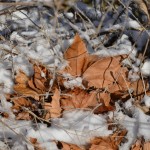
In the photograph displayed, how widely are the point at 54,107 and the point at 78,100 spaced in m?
0.11

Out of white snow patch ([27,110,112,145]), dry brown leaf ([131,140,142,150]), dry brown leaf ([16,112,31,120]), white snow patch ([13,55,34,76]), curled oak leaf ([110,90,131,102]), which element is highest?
white snow patch ([13,55,34,76])

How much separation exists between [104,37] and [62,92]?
45 centimetres

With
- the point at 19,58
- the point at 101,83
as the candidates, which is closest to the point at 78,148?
the point at 101,83

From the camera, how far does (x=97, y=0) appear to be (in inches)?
82.9

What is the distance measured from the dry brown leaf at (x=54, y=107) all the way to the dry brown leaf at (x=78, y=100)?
31mm

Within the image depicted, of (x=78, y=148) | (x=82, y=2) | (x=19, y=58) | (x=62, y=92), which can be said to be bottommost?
(x=78, y=148)

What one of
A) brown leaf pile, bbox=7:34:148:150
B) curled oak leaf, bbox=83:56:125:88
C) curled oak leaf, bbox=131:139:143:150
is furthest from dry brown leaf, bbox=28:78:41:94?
curled oak leaf, bbox=131:139:143:150

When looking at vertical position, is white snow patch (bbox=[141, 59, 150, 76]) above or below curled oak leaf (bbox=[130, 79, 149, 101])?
above

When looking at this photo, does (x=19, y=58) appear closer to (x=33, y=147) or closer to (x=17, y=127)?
(x=17, y=127)

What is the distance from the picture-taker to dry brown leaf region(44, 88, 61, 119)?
4.76 ft

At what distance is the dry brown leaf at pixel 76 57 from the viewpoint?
153 centimetres

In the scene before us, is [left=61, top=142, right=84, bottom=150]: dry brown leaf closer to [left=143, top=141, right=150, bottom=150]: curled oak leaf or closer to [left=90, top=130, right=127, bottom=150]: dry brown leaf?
[left=90, top=130, right=127, bottom=150]: dry brown leaf

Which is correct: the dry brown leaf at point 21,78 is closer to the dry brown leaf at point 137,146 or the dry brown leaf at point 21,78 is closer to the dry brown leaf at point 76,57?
the dry brown leaf at point 76,57

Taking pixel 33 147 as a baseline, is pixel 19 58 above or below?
above
